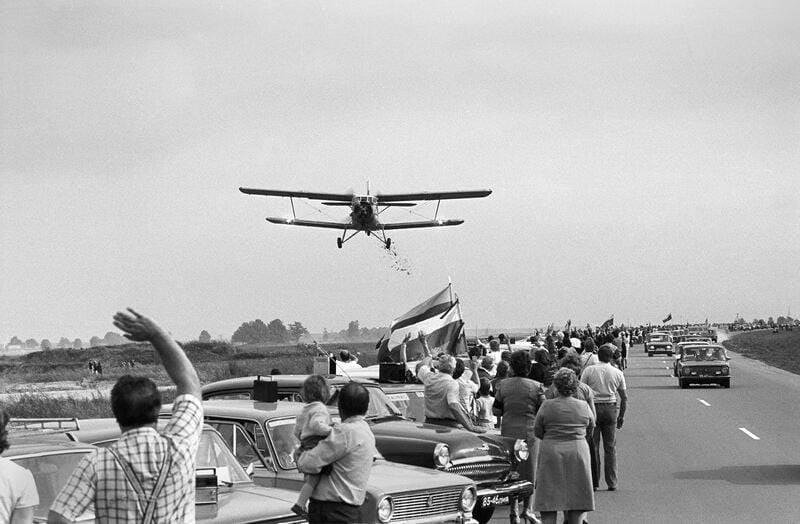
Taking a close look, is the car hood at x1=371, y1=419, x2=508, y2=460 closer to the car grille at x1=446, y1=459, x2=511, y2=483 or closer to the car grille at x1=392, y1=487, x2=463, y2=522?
the car grille at x1=446, y1=459, x2=511, y2=483

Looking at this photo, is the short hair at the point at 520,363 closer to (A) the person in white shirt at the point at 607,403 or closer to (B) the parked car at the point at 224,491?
(A) the person in white shirt at the point at 607,403

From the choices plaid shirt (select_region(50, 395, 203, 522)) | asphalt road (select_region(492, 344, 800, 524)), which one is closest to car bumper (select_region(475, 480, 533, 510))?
asphalt road (select_region(492, 344, 800, 524))

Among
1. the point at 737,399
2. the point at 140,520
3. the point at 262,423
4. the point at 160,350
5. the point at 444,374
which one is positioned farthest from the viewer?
the point at 737,399

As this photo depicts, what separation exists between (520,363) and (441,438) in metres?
1.50

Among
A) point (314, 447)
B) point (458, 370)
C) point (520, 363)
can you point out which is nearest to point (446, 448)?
point (520, 363)

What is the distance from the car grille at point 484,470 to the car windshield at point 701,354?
26275 millimetres

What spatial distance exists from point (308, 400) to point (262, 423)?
1.73m

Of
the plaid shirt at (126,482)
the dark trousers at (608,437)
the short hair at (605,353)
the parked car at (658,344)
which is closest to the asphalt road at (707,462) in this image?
the dark trousers at (608,437)

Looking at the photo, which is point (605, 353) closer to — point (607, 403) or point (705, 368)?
point (607, 403)

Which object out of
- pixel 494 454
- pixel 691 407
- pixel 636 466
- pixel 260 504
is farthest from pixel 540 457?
pixel 691 407

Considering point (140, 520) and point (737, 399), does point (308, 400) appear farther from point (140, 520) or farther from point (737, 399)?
point (737, 399)

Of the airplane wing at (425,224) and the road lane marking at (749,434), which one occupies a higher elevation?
the airplane wing at (425,224)

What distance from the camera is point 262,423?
8.99 metres

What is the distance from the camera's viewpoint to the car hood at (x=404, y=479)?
8271 mm
